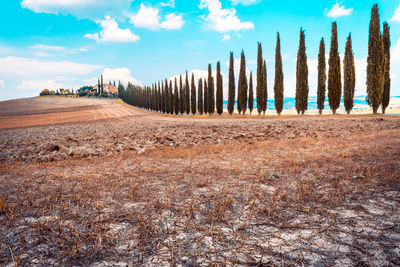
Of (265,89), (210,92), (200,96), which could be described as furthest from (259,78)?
(200,96)

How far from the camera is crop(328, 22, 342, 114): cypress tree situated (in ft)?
82.5

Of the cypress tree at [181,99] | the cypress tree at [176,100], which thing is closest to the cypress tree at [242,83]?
the cypress tree at [181,99]

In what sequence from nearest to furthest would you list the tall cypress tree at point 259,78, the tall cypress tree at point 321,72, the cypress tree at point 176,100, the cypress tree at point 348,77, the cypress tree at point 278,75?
1. the cypress tree at point 348,77
2. the tall cypress tree at point 321,72
3. the cypress tree at point 278,75
4. the tall cypress tree at point 259,78
5. the cypress tree at point 176,100

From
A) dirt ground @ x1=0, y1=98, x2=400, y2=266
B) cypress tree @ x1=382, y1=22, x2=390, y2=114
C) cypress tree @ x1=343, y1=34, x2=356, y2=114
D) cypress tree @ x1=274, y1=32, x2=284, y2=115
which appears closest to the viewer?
dirt ground @ x1=0, y1=98, x2=400, y2=266

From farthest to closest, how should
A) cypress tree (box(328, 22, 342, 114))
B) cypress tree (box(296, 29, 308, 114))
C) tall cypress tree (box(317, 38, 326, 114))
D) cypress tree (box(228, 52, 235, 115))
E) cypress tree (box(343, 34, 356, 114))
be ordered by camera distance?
cypress tree (box(228, 52, 235, 115))
cypress tree (box(296, 29, 308, 114))
tall cypress tree (box(317, 38, 326, 114))
cypress tree (box(328, 22, 342, 114))
cypress tree (box(343, 34, 356, 114))

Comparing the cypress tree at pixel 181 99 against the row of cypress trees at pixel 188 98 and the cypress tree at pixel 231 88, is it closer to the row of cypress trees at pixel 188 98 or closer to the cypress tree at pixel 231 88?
the row of cypress trees at pixel 188 98

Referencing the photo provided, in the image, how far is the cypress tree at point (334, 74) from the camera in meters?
25.2

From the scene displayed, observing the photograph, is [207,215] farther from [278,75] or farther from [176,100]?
[176,100]

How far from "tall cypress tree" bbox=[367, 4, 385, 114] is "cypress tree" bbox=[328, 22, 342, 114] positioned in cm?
310

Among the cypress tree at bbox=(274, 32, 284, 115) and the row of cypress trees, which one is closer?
the cypress tree at bbox=(274, 32, 284, 115)

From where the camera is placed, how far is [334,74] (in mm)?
25156

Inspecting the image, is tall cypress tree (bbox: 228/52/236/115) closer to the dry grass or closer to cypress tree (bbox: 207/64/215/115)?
cypress tree (bbox: 207/64/215/115)

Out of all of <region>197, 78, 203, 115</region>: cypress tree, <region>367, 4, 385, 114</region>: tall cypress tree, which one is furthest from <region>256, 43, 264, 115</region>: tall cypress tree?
<region>197, 78, 203, 115</region>: cypress tree

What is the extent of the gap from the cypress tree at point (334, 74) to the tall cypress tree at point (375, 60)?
3.10 m
